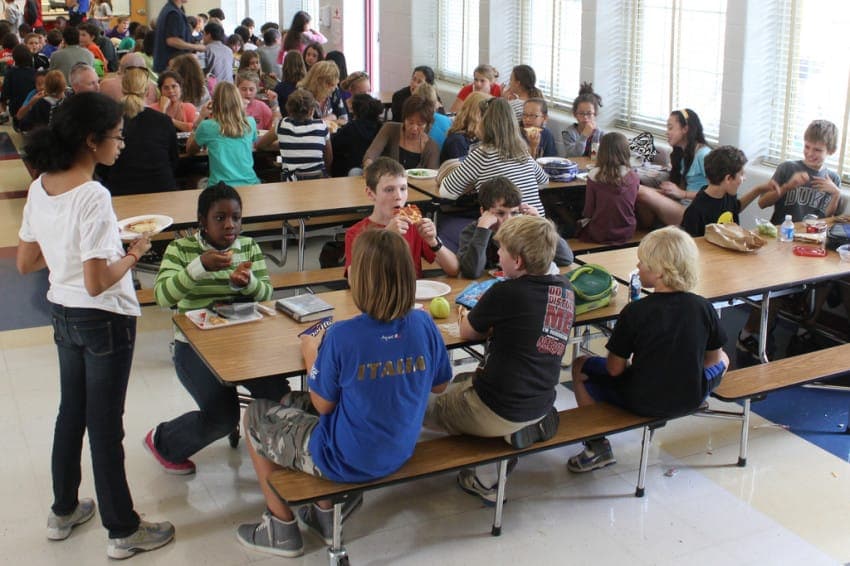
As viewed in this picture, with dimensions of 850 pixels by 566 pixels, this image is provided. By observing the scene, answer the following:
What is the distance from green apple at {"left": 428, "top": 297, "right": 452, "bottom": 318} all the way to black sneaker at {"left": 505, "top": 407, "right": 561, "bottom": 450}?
0.57m

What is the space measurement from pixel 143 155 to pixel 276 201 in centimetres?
118

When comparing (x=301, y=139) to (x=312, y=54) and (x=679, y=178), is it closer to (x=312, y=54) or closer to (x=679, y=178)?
(x=679, y=178)

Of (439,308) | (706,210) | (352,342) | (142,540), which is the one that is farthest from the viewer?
(706,210)

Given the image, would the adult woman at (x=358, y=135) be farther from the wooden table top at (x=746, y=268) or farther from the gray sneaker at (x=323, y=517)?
the gray sneaker at (x=323, y=517)

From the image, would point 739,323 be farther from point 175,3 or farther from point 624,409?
point 175,3

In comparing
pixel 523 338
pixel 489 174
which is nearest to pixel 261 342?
pixel 523 338

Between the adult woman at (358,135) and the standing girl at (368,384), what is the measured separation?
3.87m

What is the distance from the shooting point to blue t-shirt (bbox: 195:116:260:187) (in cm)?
639

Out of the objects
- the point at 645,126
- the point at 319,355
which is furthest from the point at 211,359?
the point at 645,126

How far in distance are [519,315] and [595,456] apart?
3.26 ft

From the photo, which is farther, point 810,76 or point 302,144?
point 302,144

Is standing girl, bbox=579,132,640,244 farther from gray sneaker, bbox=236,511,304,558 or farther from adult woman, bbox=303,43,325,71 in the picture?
adult woman, bbox=303,43,325,71

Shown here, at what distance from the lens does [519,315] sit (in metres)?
3.34

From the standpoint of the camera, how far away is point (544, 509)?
148 inches
